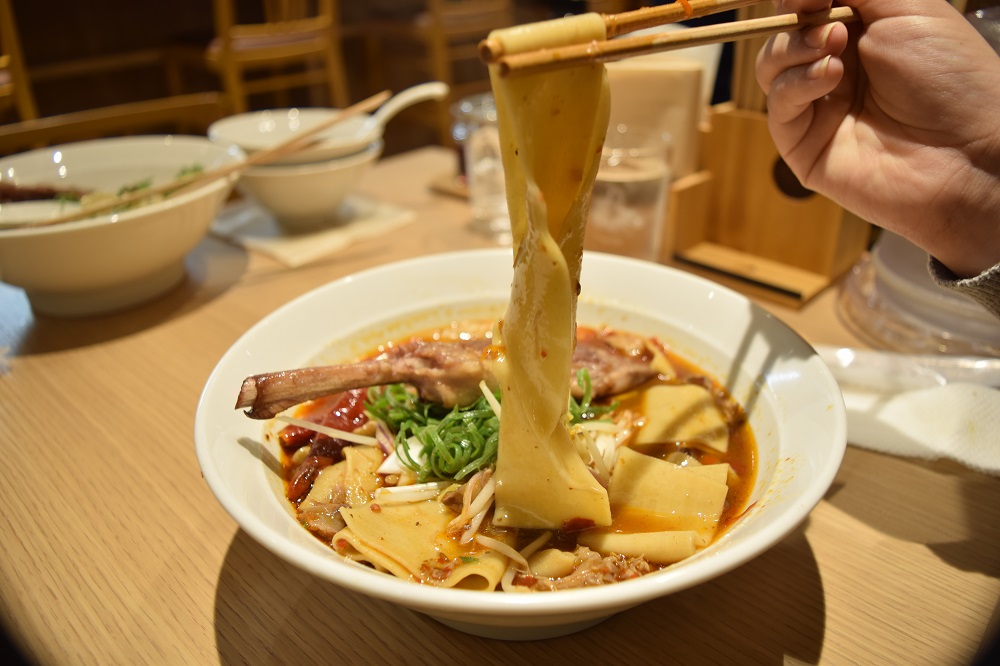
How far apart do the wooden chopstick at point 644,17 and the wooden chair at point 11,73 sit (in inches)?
199

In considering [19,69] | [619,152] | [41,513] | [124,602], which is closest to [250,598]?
[124,602]

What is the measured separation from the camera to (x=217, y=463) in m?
1.00

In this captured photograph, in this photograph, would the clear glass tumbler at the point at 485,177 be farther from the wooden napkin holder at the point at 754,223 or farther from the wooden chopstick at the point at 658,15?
the wooden chopstick at the point at 658,15

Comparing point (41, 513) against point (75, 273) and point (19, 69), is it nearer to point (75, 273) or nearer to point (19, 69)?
point (75, 273)

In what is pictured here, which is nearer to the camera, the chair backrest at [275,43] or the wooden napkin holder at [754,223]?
the wooden napkin holder at [754,223]

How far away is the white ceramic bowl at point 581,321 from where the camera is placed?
31.4 inches

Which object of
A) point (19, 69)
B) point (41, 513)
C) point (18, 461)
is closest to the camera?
point (41, 513)

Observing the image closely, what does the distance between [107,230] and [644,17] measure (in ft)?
4.99

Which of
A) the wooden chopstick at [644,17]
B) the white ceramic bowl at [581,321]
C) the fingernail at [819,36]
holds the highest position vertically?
the wooden chopstick at [644,17]

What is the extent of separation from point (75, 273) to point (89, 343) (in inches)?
8.0

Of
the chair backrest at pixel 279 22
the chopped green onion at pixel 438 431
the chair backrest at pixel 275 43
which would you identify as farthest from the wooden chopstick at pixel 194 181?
the chair backrest at pixel 279 22

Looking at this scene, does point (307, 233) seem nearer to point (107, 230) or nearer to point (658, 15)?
point (107, 230)

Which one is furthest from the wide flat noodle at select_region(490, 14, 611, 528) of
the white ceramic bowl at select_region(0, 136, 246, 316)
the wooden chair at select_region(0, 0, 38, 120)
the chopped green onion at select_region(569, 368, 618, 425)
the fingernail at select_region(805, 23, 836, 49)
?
the wooden chair at select_region(0, 0, 38, 120)

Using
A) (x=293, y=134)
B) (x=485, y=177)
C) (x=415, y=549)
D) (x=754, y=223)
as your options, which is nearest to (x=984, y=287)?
(x=754, y=223)
